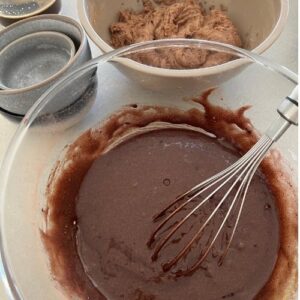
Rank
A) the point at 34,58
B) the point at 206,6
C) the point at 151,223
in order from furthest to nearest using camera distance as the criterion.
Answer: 1. the point at 206,6
2. the point at 34,58
3. the point at 151,223

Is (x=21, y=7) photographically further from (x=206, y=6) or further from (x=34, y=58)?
(x=206, y=6)

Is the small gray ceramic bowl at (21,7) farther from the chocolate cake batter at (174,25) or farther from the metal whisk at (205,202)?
the metal whisk at (205,202)

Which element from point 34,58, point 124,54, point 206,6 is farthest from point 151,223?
point 206,6

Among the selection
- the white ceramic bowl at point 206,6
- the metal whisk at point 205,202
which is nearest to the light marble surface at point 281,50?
the white ceramic bowl at point 206,6

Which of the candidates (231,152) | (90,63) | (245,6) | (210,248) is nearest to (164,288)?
(210,248)

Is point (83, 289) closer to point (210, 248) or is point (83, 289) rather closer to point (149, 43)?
point (210, 248)

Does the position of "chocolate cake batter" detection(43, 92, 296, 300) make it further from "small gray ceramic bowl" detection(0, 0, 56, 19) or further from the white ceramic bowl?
"small gray ceramic bowl" detection(0, 0, 56, 19)
